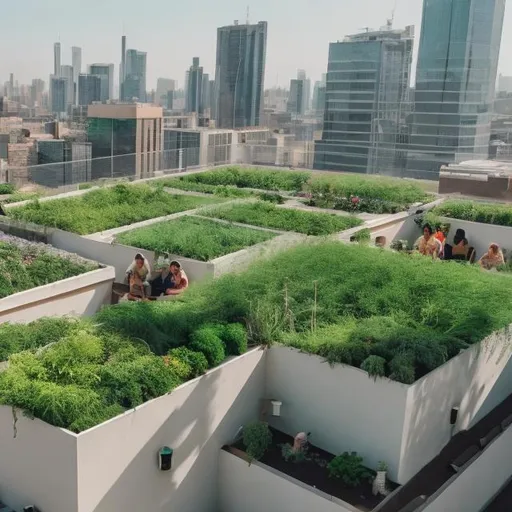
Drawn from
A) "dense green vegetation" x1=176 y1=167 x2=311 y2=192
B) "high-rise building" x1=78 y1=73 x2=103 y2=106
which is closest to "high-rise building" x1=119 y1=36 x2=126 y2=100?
"high-rise building" x1=78 y1=73 x2=103 y2=106

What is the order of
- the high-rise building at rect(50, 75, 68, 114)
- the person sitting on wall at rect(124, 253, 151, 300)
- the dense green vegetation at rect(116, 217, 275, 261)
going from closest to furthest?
the person sitting on wall at rect(124, 253, 151, 300) → the dense green vegetation at rect(116, 217, 275, 261) → the high-rise building at rect(50, 75, 68, 114)

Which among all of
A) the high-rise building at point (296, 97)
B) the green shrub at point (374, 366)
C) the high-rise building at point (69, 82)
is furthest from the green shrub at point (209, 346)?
the high-rise building at point (69, 82)

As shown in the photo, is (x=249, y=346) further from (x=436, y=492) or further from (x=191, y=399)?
(x=436, y=492)

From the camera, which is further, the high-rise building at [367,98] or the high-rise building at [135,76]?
the high-rise building at [135,76]

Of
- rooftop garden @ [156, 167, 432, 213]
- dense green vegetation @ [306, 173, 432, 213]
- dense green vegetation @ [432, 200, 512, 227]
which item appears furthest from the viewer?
rooftop garden @ [156, 167, 432, 213]

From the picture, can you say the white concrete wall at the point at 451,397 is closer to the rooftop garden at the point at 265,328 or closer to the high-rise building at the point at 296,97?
the rooftop garden at the point at 265,328

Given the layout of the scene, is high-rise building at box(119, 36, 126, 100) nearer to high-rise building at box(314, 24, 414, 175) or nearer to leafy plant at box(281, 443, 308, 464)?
high-rise building at box(314, 24, 414, 175)
